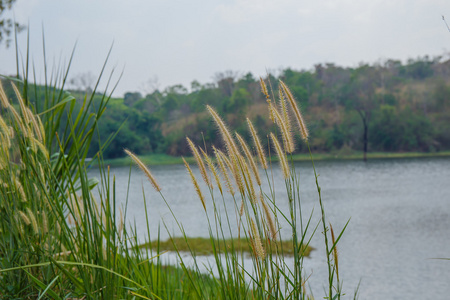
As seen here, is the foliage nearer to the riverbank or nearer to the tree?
the tree

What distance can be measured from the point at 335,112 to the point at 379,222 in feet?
98.6

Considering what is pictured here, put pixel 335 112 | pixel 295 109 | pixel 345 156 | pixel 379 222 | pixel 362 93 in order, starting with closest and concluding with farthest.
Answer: pixel 295 109 < pixel 379 222 < pixel 345 156 < pixel 335 112 < pixel 362 93

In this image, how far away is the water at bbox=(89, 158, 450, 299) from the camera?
9617 millimetres

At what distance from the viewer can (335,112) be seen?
44906mm

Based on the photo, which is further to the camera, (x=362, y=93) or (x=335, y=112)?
(x=362, y=93)

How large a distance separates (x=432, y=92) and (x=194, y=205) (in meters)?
35.5

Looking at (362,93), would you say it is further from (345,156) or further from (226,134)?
(226,134)

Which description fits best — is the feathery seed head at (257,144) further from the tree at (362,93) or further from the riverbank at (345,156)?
the tree at (362,93)

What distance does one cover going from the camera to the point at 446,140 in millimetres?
42188

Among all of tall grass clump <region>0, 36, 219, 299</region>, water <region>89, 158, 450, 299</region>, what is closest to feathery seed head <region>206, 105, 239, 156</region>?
water <region>89, 158, 450, 299</region>

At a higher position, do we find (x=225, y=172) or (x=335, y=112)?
(x=335, y=112)

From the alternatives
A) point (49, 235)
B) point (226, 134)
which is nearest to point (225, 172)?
point (226, 134)

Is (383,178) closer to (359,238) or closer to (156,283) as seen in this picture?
(359,238)

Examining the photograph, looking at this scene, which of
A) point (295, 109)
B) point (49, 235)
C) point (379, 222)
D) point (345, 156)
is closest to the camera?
point (295, 109)
